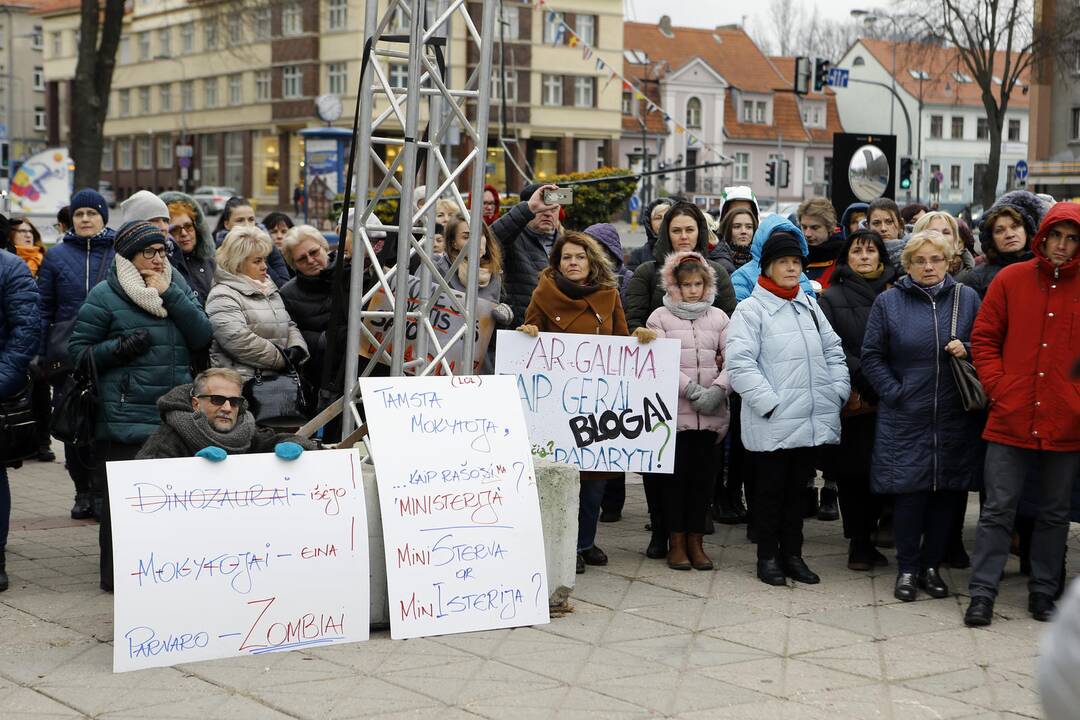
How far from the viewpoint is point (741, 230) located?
913 cm

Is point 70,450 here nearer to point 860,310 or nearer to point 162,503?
point 162,503

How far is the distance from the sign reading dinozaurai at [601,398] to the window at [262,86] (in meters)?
66.7

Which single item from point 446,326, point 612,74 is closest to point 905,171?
point 612,74

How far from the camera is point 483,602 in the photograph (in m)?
6.26

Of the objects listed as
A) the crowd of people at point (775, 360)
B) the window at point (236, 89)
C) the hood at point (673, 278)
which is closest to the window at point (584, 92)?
the window at point (236, 89)

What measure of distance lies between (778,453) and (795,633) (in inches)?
46.1

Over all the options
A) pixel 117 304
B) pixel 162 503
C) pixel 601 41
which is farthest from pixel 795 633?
pixel 601 41

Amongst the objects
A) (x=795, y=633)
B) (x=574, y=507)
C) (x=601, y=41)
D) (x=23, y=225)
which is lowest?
(x=795, y=633)

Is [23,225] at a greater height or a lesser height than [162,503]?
greater

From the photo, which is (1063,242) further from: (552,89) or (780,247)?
(552,89)

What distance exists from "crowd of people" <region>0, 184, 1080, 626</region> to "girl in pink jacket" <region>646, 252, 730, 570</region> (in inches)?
0.5

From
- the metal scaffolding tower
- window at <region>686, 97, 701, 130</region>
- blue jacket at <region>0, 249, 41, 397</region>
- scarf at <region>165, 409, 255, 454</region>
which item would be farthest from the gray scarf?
window at <region>686, 97, 701, 130</region>

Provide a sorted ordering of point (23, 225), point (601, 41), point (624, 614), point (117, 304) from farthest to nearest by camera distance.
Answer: point (601, 41), point (23, 225), point (117, 304), point (624, 614)

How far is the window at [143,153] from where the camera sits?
81875 mm
